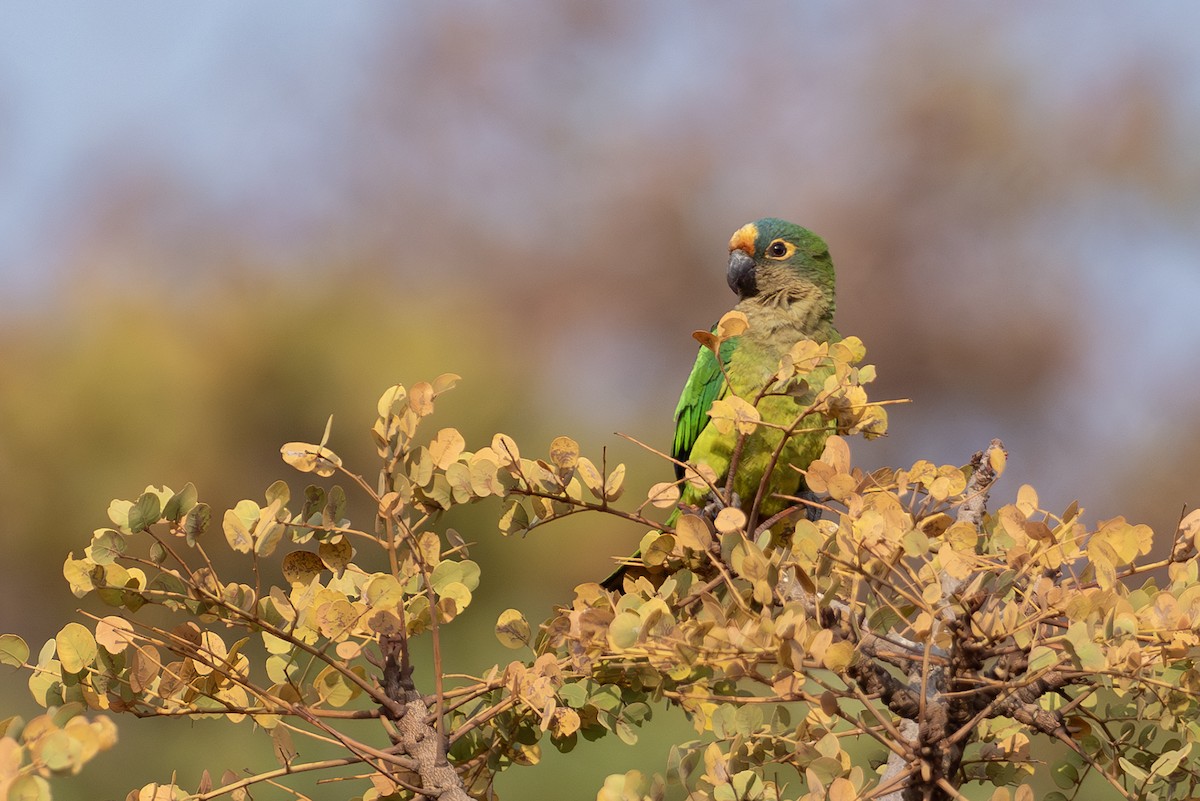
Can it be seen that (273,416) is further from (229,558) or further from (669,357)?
(669,357)

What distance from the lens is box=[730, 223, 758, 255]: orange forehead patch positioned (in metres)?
2.50

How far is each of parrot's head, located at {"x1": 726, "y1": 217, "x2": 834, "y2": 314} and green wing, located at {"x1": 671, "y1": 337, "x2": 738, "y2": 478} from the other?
22 centimetres

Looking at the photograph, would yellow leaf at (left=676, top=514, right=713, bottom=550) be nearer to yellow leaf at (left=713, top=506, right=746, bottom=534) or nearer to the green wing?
yellow leaf at (left=713, top=506, right=746, bottom=534)

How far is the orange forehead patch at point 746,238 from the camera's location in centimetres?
250

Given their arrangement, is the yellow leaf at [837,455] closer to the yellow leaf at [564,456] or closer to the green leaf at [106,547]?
the yellow leaf at [564,456]

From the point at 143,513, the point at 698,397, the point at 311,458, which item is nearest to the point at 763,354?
the point at 698,397

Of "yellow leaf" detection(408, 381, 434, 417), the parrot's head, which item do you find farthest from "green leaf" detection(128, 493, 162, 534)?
the parrot's head

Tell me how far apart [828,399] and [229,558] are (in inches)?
256

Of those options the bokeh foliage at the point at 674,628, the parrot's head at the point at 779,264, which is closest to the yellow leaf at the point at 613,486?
the bokeh foliage at the point at 674,628

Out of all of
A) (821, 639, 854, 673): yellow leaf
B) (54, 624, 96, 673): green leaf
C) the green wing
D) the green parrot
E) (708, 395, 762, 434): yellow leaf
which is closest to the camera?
(821, 639, 854, 673): yellow leaf

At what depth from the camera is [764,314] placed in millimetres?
2383

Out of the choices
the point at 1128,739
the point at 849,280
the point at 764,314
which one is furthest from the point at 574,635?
the point at 849,280

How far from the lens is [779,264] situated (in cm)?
248

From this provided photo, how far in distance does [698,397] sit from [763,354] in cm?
16
